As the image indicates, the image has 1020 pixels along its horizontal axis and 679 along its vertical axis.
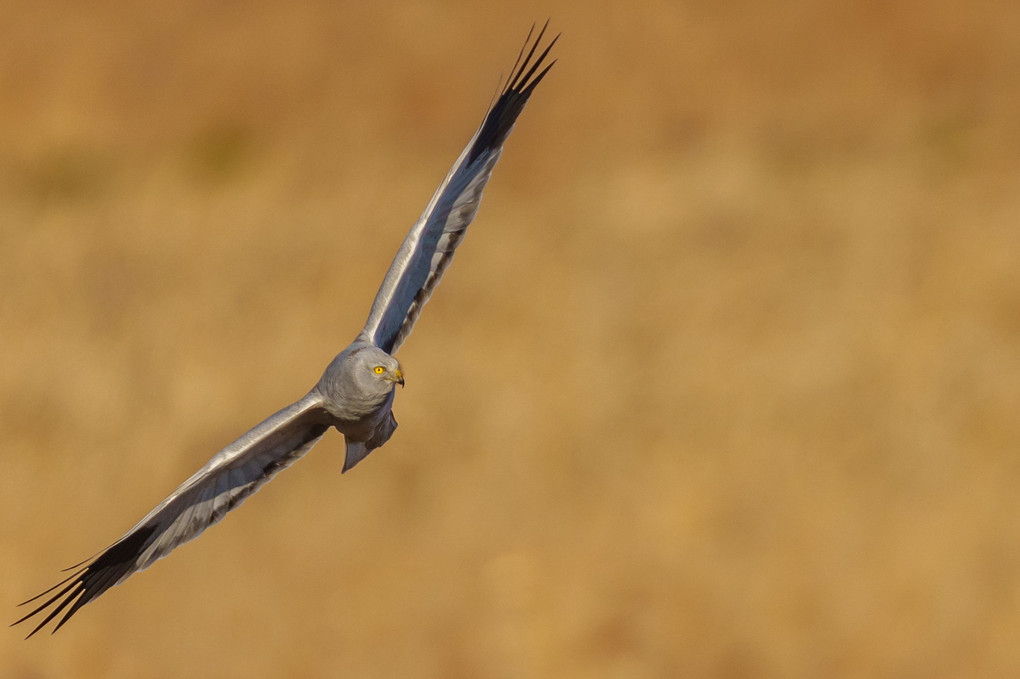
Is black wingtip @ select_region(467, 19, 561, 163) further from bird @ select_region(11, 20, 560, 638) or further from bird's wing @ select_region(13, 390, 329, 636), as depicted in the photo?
bird's wing @ select_region(13, 390, 329, 636)

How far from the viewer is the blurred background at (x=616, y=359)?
2384 centimetres

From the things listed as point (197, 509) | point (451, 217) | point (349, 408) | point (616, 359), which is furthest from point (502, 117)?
point (616, 359)

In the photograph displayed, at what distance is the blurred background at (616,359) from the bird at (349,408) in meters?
12.2

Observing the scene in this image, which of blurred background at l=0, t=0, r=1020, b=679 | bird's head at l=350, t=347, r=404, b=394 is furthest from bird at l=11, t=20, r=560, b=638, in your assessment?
blurred background at l=0, t=0, r=1020, b=679

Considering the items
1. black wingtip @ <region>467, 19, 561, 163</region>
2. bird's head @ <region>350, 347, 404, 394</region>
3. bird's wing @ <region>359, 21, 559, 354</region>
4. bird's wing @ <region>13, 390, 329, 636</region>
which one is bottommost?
bird's wing @ <region>13, 390, 329, 636</region>

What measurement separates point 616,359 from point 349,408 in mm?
14949

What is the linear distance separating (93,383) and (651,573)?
9.79 metres

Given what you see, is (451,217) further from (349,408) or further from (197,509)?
(197,509)

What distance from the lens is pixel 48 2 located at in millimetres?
26047

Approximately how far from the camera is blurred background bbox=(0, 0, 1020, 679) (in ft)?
78.2

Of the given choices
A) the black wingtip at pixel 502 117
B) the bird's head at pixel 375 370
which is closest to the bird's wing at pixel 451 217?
the black wingtip at pixel 502 117

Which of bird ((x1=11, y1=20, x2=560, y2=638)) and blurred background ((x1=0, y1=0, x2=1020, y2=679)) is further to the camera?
blurred background ((x1=0, y1=0, x2=1020, y2=679))

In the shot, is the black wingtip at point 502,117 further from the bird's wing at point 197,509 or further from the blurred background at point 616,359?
the blurred background at point 616,359

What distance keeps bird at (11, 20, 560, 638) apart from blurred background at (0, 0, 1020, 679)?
480 inches
